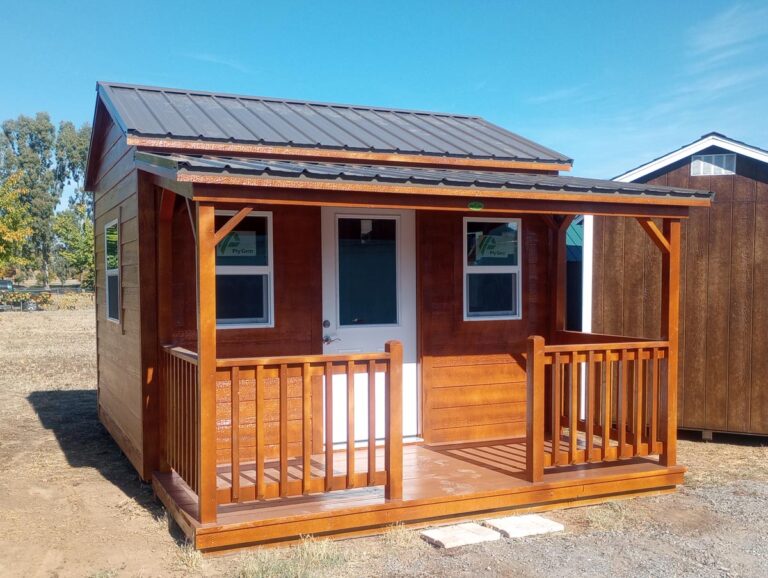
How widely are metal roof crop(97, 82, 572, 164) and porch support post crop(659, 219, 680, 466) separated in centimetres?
161

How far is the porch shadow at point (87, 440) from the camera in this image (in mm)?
5910

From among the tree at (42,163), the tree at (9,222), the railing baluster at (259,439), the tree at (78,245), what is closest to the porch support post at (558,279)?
the railing baluster at (259,439)

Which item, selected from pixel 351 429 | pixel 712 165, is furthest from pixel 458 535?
pixel 712 165

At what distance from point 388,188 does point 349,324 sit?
1.91 m

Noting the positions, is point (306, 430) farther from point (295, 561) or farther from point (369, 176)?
point (369, 176)

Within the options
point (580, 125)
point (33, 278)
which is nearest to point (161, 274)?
point (580, 125)

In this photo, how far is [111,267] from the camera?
7711 millimetres

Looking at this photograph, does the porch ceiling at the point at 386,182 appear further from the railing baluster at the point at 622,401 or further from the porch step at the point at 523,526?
the porch step at the point at 523,526

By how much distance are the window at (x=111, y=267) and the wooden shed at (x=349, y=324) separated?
48mm

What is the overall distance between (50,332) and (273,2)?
11.1 m

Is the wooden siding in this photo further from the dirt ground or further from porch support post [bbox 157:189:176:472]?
porch support post [bbox 157:189:176:472]

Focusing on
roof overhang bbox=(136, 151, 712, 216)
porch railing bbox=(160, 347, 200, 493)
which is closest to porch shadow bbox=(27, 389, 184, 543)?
porch railing bbox=(160, 347, 200, 493)

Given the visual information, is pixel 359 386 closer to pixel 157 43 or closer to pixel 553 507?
pixel 553 507

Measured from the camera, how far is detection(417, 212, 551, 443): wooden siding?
656 centimetres
